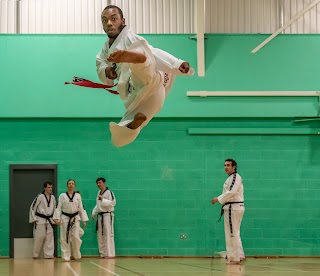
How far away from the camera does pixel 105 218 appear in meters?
18.5

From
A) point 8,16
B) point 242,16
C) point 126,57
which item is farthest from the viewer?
point 242,16

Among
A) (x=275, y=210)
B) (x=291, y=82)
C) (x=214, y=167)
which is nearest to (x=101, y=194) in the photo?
(x=214, y=167)

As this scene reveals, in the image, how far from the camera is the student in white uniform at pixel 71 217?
18.0m

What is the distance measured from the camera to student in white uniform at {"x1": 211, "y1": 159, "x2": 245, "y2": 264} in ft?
49.0

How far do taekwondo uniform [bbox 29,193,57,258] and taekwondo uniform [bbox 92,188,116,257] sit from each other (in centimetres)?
114

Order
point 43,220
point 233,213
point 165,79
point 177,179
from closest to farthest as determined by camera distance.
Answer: point 165,79 < point 233,213 < point 43,220 < point 177,179

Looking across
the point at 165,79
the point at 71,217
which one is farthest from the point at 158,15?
the point at 165,79

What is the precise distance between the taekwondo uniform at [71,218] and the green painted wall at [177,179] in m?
0.86

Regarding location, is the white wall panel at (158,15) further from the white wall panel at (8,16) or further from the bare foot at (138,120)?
the bare foot at (138,120)

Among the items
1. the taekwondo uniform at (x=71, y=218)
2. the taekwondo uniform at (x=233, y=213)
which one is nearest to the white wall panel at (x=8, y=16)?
the taekwondo uniform at (x=71, y=218)

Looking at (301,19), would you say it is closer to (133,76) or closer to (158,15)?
(158,15)

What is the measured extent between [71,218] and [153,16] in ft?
18.7

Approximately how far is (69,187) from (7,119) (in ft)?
8.67

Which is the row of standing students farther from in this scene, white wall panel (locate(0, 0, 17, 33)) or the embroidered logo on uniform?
the embroidered logo on uniform
